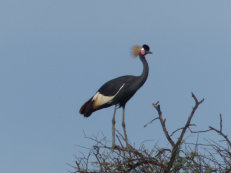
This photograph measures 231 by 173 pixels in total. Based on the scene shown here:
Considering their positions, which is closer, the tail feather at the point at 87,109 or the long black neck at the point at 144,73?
the tail feather at the point at 87,109

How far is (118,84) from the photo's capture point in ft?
33.5

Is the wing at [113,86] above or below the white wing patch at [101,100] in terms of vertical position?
above

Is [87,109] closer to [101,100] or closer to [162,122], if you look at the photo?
[101,100]

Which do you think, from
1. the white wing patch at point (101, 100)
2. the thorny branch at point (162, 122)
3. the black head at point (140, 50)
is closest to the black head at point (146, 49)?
the black head at point (140, 50)

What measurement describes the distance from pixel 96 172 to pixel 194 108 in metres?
1.40

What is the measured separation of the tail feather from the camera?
1003 centimetres

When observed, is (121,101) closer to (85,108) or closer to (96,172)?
(85,108)

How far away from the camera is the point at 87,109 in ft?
32.9

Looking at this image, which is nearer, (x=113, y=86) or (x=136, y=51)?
(x=113, y=86)

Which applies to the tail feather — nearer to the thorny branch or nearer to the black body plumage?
the black body plumage

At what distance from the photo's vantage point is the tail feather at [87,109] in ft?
32.9

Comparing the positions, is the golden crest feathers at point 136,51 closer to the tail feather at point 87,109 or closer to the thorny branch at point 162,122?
the tail feather at point 87,109

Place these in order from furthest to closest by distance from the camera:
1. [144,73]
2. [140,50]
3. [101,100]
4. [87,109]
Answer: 1. [140,50]
2. [144,73]
3. [101,100]
4. [87,109]

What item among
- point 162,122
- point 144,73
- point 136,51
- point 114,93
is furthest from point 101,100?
point 162,122
